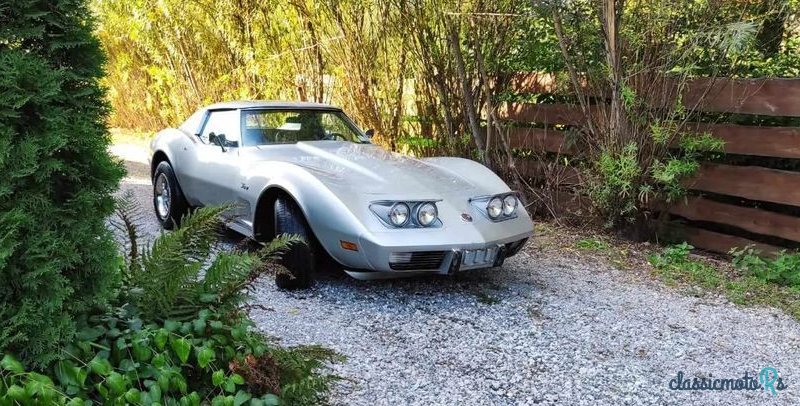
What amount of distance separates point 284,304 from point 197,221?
1.24 m

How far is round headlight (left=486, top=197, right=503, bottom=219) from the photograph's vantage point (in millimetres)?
3795

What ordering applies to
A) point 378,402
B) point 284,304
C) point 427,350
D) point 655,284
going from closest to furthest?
point 378,402
point 427,350
point 284,304
point 655,284

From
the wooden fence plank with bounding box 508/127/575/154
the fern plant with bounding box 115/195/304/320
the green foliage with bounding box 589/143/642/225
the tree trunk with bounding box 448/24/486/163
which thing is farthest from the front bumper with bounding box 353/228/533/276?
the tree trunk with bounding box 448/24/486/163

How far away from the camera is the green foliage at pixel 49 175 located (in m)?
1.80

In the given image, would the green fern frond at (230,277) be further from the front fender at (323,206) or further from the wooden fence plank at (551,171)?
the wooden fence plank at (551,171)

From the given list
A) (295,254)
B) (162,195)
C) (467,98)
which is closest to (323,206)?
(295,254)

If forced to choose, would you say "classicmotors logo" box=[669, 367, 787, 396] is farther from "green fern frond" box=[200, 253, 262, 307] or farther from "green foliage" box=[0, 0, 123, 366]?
"green foliage" box=[0, 0, 123, 366]

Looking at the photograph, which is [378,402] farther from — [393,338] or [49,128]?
[49,128]

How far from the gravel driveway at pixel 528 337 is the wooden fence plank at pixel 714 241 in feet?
3.71

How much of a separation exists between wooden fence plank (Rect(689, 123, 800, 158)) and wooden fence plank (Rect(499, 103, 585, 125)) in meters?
1.07

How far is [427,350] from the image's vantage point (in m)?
3.07

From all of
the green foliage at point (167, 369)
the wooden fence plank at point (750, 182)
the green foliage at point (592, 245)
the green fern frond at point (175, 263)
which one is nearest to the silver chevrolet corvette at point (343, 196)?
the green fern frond at point (175, 263)

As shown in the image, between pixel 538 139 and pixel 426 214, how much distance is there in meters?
2.99

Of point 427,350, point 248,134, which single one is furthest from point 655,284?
point 248,134
